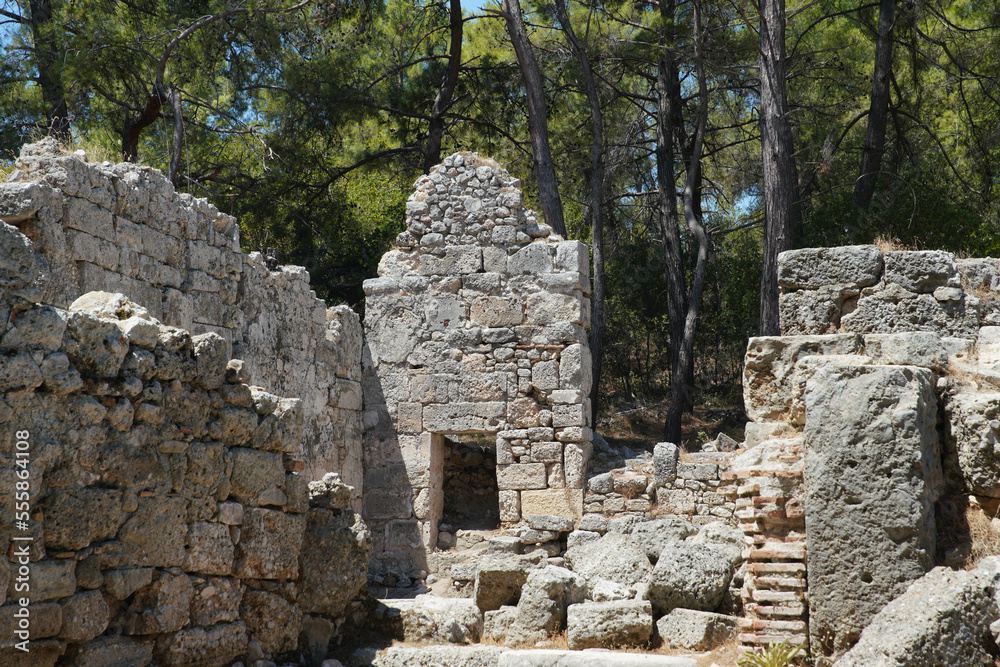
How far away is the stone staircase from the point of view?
5.25 metres

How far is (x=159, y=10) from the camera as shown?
14320 mm

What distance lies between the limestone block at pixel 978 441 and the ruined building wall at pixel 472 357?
4.90 meters

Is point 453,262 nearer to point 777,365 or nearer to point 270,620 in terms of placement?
point 777,365

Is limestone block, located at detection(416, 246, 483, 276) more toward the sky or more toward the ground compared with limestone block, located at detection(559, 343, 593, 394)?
more toward the sky

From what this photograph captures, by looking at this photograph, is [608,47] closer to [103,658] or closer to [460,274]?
[460,274]

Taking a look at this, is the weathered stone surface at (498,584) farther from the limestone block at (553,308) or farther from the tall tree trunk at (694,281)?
the tall tree trunk at (694,281)

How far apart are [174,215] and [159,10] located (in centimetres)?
847

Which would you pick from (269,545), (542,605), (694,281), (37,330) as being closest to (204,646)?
(269,545)

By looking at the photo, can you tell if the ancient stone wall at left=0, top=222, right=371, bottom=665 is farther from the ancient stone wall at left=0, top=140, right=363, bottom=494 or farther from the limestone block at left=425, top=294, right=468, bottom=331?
the limestone block at left=425, top=294, right=468, bottom=331

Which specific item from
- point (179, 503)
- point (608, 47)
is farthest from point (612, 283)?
point (179, 503)

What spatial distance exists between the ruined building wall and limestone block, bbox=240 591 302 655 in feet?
13.2

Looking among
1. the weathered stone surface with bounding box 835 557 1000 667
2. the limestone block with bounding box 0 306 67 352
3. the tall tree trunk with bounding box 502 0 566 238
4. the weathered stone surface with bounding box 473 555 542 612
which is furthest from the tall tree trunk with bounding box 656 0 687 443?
the limestone block with bounding box 0 306 67 352

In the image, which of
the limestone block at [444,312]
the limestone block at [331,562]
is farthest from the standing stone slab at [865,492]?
the limestone block at [444,312]

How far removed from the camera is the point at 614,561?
8266 millimetres
